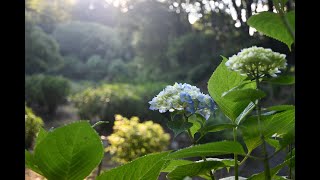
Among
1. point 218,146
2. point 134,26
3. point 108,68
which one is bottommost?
point 108,68

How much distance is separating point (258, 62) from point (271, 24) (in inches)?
1.2

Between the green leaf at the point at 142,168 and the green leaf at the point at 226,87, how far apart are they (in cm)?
8

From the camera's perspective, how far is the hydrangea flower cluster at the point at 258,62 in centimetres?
32

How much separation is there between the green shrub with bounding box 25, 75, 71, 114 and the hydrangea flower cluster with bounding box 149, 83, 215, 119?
16.5 feet

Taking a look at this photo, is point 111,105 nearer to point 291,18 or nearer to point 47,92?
point 47,92

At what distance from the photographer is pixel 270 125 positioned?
344mm

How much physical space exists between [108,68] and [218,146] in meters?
7.95

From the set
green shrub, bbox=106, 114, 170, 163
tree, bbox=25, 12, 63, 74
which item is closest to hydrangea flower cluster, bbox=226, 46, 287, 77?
green shrub, bbox=106, 114, 170, 163

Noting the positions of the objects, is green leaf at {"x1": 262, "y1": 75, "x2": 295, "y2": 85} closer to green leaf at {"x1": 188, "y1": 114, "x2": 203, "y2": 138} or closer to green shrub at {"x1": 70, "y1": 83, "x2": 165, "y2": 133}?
green leaf at {"x1": 188, "y1": 114, "x2": 203, "y2": 138}

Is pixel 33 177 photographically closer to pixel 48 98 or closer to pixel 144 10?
pixel 48 98

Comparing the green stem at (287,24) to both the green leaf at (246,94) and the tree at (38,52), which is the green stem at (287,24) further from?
the tree at (38,52)

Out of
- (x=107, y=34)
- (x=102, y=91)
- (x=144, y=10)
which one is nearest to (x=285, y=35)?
(x=102, y=91)

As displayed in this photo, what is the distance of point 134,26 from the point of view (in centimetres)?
729
